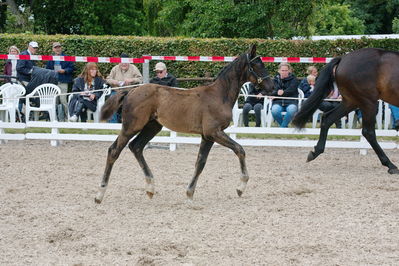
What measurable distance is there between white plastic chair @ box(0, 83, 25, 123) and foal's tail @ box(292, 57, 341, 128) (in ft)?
18.1

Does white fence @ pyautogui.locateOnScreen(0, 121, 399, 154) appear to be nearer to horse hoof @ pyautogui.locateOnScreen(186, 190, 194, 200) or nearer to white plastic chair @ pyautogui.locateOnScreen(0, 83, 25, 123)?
white plastic chair @ pyautogui.locateOnScreen(0, 83, 25, 123)

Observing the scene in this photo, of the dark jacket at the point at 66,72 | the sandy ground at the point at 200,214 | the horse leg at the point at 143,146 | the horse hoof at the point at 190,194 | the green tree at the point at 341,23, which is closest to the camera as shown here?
the sandy ground at the point at 200,214

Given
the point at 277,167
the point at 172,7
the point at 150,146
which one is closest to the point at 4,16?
the point at 172,7

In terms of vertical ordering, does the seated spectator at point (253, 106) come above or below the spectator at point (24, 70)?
below

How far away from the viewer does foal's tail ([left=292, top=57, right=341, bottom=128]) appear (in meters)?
10.2

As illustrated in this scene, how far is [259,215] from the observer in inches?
282

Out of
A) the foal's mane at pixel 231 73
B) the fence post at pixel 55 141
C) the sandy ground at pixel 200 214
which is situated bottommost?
the fence post at pixel 55 141

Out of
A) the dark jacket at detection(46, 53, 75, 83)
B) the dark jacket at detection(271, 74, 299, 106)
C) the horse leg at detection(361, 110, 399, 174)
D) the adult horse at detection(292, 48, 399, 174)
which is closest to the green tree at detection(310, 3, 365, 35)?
the dark jacket at detection(46, 53, 75, 83)

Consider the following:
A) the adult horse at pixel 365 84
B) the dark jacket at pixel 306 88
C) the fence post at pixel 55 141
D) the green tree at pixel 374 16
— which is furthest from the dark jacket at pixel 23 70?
the green tree at pixel 374 16

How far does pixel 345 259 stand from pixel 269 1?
14.5 m

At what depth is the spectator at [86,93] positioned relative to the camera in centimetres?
1338

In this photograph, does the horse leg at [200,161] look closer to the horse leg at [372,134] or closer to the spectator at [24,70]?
the horse leg at [372,134]

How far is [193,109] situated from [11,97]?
6.66 meters

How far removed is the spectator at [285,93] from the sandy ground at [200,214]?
1.66 metres
